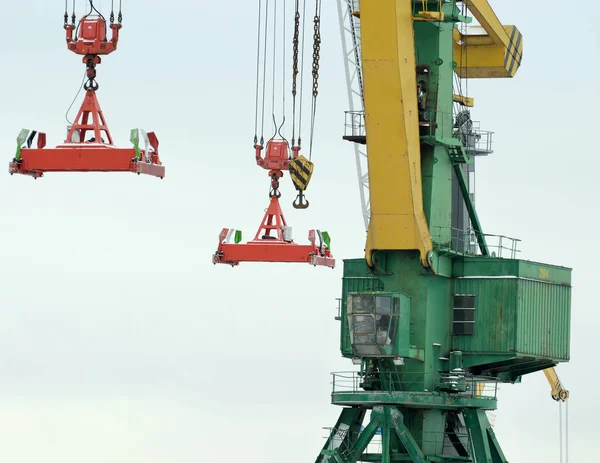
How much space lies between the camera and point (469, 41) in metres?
79.8

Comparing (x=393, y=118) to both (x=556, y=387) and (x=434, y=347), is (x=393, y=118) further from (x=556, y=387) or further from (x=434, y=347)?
(x=556, y=387)

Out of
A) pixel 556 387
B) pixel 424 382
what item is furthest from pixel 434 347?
pixel 556 387

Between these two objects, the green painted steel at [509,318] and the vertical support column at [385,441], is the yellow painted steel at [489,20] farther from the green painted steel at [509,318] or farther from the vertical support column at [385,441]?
the vertical support column at [385,441]

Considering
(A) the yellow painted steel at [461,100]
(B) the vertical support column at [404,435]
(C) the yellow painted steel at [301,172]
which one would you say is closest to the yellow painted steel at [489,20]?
(A) the yellow painted steel at [461,100]

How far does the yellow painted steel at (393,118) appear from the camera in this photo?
69.9 metres

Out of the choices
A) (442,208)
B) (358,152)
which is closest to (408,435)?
(442,208)

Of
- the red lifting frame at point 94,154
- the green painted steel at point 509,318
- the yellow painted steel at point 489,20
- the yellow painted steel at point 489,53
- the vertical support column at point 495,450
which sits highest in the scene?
the yellow painted steel at point 489,20

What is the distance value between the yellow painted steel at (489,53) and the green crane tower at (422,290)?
4728 mm

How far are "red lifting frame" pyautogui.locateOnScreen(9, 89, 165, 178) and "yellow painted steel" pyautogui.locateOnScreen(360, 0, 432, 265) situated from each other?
383 inches

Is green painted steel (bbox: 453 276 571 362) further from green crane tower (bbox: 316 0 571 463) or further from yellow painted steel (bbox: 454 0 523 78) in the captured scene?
yellow painted steel (bbox: 454 0 523 78)

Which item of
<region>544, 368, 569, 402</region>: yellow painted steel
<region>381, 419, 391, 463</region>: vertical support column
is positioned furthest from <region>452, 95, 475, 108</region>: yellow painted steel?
<region>544, 368, 569, 402</region>: yellow painted steel

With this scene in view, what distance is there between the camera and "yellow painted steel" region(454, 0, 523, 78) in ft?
259

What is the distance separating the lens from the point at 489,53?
7975cm

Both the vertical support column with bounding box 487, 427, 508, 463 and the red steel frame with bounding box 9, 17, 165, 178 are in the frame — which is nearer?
the red steel frame with bounding box 9, 17, 165, 178
